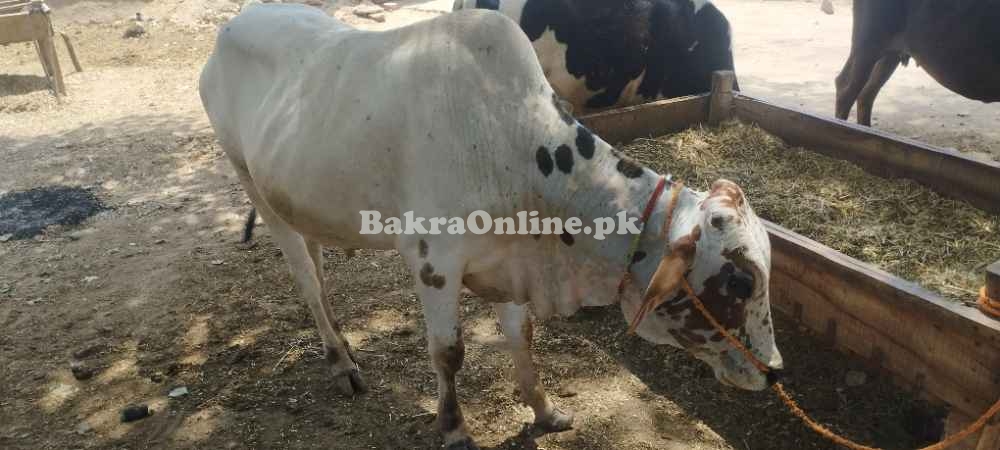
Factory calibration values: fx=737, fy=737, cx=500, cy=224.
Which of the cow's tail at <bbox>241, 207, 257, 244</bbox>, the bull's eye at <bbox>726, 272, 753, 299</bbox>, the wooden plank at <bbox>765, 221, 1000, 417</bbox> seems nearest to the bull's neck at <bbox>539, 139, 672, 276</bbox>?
the bull's eye at <bbox>726, 272, 753, 299</bbox>

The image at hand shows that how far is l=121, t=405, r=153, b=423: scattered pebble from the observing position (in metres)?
3.36

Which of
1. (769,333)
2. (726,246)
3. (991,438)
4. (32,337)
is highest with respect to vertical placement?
(726,246)

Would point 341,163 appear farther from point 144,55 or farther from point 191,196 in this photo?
point 144,55

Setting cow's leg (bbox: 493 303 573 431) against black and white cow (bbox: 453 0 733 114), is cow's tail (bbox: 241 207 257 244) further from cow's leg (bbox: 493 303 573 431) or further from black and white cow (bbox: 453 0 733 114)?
black and white cow (bbox: 453 0 733 114)

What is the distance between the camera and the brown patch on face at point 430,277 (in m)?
2.69

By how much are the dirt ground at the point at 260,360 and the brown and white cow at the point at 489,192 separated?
454 millimetres

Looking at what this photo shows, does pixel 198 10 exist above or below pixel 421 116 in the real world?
below

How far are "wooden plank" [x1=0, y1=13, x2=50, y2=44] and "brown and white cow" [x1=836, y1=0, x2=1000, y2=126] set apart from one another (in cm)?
909

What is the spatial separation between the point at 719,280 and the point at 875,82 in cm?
515

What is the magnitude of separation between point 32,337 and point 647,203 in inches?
140

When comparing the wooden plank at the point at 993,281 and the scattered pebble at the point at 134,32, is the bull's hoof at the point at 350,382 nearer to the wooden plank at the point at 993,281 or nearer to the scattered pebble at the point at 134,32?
the wooden plank at the point at 993,281

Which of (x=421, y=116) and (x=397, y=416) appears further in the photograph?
(x=397, y=416)

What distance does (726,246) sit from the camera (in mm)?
2227

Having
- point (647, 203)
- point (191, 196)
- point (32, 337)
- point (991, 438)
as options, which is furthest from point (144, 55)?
point (991, 438)
